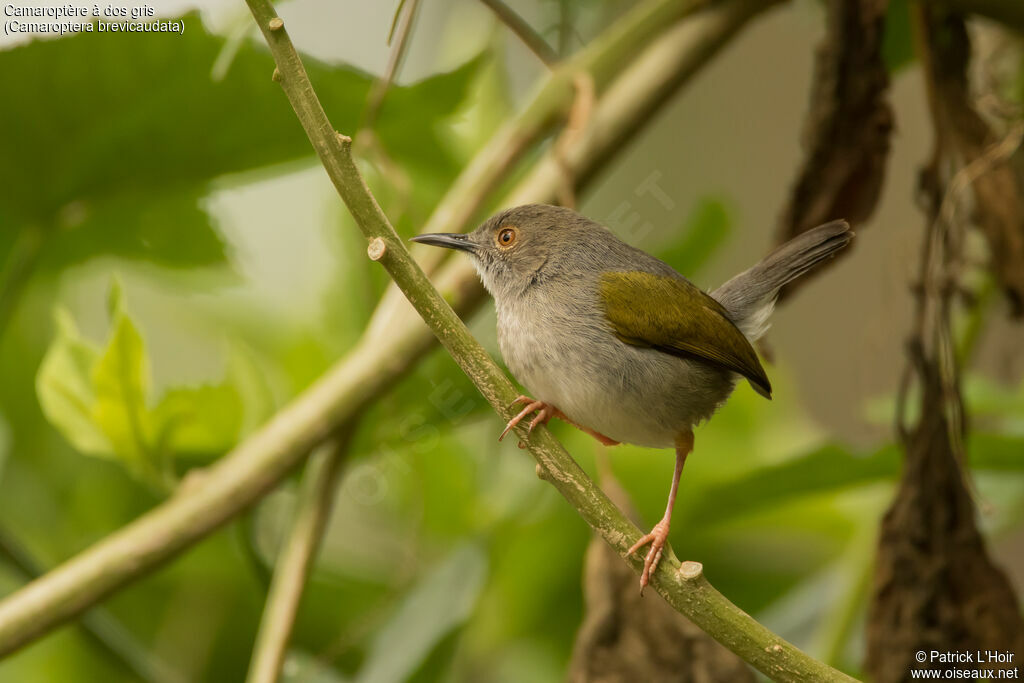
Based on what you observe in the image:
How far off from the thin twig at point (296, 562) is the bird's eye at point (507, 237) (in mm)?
506

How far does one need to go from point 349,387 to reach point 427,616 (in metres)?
0.54

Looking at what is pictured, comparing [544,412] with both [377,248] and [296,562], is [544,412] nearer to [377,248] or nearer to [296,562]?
[377,248]

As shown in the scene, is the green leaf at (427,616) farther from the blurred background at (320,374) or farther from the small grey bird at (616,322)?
the small grey bird at (616,322)

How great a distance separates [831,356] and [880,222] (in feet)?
2.88

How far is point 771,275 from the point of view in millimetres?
1808

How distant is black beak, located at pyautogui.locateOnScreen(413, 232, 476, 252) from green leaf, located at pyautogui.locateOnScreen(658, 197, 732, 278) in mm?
625

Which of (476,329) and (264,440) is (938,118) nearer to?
(476,329)

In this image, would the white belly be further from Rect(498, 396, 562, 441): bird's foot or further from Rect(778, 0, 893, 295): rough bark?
Rect(778, 0, 893, 295): rough bark

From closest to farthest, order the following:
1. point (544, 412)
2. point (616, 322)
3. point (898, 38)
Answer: point (544, 412), point (616, 322), point (898, 38)

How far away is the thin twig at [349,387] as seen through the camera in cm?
162

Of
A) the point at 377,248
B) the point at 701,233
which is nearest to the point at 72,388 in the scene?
the point at 377,248

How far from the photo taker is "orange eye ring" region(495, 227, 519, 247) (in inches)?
74.2

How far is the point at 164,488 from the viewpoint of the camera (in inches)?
78.7

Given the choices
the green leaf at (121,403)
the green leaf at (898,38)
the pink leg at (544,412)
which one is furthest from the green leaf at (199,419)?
the green leaf at (898,38)
